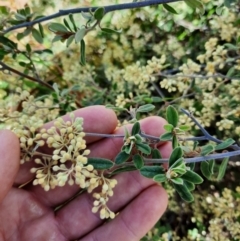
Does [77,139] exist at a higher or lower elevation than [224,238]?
higher

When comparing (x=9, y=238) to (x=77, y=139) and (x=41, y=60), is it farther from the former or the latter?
(x=41, y=60)

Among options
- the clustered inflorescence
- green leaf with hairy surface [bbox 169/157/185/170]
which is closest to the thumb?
the clustered inflorescence

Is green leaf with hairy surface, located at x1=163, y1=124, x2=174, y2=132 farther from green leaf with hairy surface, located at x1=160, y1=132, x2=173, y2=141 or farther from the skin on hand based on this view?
the skin on hand

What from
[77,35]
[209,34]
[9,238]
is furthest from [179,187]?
[209,34]

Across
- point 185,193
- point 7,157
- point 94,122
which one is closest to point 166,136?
point 185,193

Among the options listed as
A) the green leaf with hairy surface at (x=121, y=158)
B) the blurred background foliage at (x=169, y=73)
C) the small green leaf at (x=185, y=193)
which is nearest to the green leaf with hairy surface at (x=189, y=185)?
the small green leaf at (x=185, y=193)
